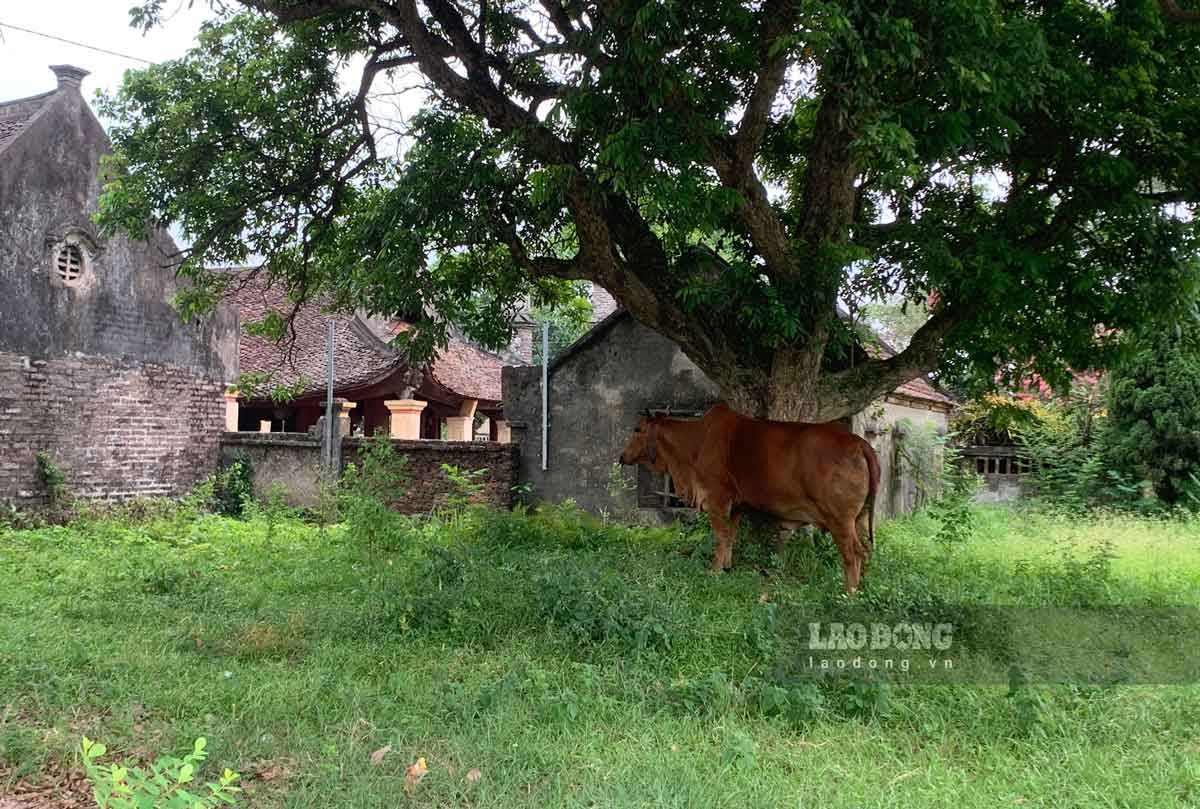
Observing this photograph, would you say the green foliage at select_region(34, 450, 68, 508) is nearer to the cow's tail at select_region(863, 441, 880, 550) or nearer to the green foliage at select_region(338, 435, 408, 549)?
the green foliage at select_region(338, 435, 408, 549)

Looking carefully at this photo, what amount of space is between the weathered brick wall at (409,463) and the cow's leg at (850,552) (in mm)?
6149

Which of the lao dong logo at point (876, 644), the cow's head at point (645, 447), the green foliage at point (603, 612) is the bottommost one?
the lao dong logo at point (876, 644)

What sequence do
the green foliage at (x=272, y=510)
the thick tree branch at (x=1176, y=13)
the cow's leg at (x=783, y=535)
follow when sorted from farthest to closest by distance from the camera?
the green foliage at (x=272, y=510) < the cow's leg at (x=783, y=535) < the thick tree branch at (x=1176, y=13)

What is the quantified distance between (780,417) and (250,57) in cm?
692

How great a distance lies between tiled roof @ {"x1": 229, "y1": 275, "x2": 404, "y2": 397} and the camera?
18422mm

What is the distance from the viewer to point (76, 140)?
13289 mm

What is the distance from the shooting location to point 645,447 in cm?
976

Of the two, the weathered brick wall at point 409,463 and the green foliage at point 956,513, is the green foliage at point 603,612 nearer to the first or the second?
the green foliage at point 956,513

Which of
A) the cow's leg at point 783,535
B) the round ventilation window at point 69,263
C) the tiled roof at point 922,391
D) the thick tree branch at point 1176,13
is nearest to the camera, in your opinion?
the thick tree branch at point 1176,13

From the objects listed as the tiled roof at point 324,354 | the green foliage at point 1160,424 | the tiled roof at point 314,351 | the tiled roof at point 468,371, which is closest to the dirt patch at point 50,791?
the tiled roof at point 324,354

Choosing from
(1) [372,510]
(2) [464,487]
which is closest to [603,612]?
(1) [372,510]

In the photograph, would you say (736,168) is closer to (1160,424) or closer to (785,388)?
(785,388)

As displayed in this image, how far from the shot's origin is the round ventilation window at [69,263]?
42.5 feet

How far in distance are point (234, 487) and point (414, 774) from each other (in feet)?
41.6
